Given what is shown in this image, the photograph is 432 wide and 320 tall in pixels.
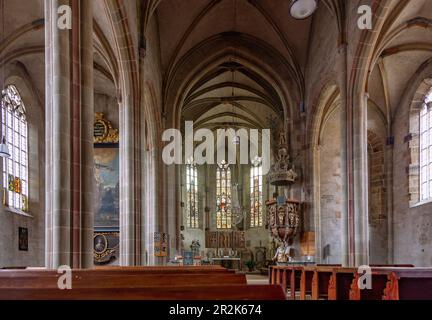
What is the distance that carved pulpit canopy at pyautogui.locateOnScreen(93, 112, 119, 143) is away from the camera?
69.4 feet

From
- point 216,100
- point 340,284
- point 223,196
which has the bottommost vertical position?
point 340,284

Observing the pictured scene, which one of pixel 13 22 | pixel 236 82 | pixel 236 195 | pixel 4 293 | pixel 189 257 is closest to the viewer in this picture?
pixel 4 293

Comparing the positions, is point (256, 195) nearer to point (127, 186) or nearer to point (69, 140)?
point (127, 186)

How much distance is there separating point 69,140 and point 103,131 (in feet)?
46.5

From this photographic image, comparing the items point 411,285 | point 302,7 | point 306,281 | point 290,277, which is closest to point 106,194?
point 290,277

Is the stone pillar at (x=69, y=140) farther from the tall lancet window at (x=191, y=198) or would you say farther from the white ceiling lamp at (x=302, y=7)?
the tall lancet window at (x=191, y=198)

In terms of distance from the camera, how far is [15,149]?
55.8ft

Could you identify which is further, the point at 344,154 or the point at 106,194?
the point at 106,194

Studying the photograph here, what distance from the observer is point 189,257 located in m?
18.0

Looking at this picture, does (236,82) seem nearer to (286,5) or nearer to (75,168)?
(286,5)

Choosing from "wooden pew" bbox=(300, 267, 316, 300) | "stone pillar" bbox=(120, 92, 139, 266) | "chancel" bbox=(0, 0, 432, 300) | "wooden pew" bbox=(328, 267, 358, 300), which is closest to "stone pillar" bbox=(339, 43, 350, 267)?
"chancel" bbox=(0, 0, 432, 300)
